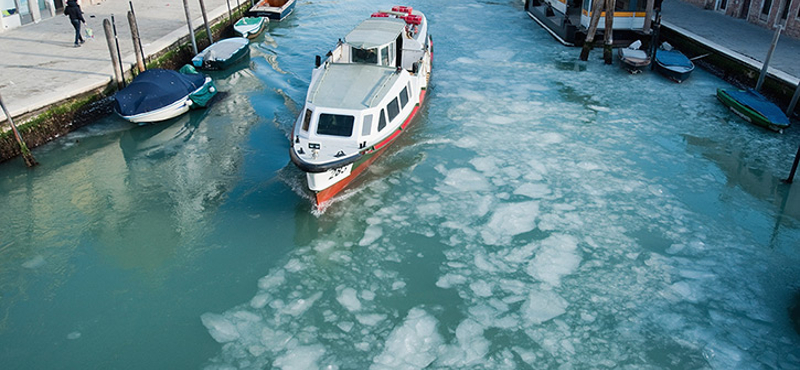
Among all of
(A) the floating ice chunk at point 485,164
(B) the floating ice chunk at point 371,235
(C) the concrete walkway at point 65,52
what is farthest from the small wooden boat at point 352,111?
(C) the concrete walkway at point 65,52

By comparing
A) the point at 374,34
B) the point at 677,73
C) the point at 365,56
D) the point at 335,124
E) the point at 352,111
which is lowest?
the point at 677,73

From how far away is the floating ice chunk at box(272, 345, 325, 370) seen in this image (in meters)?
9.31

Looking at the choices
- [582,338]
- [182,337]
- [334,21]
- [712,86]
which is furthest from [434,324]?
[334,21]

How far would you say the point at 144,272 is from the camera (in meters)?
11.4

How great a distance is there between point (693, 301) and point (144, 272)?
35.0 feet

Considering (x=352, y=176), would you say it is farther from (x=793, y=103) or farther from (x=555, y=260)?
(x=793, y=103)

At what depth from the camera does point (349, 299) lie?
35.3ft

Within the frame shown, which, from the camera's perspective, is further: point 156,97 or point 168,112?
point 168,112

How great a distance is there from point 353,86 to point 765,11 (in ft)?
64.7

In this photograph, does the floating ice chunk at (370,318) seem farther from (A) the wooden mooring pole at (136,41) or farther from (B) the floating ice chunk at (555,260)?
(A) the wooden mooring pole at (136,41)

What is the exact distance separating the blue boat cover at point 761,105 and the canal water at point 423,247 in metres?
0.54

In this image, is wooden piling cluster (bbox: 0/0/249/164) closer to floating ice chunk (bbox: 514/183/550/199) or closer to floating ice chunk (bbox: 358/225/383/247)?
floating ice chunk (bbox: 358/225/383/247)

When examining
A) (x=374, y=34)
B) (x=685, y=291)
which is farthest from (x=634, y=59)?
(x=685, y=291)

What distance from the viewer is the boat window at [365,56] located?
17.2 m
